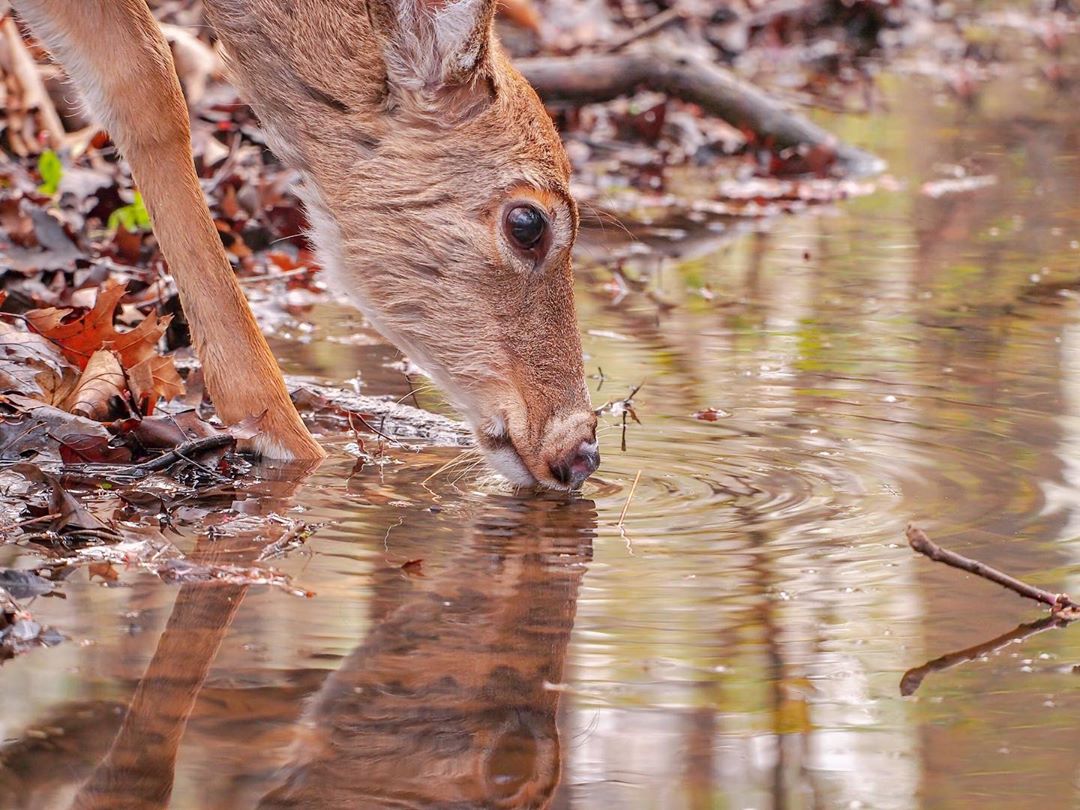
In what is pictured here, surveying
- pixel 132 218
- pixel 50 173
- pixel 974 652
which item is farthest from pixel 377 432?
pixel 50 173

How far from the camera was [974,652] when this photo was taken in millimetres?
3518

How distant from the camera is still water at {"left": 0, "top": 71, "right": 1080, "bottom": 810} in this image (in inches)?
114

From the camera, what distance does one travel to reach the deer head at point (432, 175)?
5129mm

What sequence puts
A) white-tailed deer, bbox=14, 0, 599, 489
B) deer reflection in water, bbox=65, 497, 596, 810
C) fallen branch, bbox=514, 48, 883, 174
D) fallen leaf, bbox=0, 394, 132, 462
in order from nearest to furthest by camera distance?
deer reflection in water, bbox=65, 497, 596, 810 → fallen leaf, bbox=0, 394, 132, 462 → white-tailed deer, bbox=14, 0, 599, 489 → fallen branch, bbox=514, 48, 883, 174

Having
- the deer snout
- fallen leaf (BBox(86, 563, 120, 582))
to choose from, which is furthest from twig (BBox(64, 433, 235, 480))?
the deer snout

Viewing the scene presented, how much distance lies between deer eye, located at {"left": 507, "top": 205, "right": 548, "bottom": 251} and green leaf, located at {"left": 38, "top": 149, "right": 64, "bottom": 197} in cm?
333

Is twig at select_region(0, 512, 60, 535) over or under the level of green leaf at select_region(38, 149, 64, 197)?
over

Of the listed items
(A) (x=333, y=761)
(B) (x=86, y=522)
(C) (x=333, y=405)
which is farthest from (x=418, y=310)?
(A) (x=333, y=761)

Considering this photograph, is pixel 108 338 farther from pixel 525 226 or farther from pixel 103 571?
pixel 103 571

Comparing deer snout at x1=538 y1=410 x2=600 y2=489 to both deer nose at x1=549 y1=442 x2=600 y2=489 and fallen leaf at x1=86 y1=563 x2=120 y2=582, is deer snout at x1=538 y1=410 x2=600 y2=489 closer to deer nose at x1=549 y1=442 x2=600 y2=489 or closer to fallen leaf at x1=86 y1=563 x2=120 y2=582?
deer nose at x1=549 y1=442 x2=600 y2=489

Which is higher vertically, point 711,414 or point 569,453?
point 569,453

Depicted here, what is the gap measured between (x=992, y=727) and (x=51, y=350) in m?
3.18

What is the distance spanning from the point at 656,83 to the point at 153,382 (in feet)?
19.8

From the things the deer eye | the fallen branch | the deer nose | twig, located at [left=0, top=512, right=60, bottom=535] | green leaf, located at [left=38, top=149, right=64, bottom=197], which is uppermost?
the deer eye
